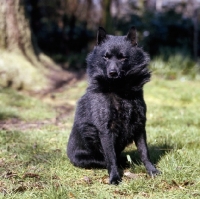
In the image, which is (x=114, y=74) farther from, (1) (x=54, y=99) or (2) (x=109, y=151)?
(1) (x=54, y=99)

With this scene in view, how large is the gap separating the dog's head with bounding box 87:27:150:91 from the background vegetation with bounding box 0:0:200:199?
0.91m

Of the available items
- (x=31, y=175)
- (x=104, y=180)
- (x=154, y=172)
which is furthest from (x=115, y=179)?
(x=31, y=175)

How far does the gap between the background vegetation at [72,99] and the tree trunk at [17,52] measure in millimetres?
22

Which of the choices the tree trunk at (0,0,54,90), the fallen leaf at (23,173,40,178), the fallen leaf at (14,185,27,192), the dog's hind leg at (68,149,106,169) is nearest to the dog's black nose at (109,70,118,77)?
the dog's hind leg at (68,149,106,169)

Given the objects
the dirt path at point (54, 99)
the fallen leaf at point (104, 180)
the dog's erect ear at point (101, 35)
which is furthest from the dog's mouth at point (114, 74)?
the dirt path at point (54, 99)

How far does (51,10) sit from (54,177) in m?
11.6

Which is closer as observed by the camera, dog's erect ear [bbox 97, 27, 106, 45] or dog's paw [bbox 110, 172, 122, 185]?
dog's paw [bbox 110, 172, 122, 185]

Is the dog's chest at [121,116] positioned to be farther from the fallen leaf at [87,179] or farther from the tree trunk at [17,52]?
the tree trunk at [17,52]

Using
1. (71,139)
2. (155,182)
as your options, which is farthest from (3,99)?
(155,182)

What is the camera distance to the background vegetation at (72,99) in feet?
11.1

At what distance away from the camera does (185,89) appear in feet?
29.0

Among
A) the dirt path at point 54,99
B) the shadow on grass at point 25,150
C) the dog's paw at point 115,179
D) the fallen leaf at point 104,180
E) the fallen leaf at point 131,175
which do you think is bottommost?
the dirt path at point 54,99

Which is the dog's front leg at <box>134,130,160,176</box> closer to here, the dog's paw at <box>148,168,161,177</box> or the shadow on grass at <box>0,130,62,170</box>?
the dog's paw at <box>148,168,161,177</box>

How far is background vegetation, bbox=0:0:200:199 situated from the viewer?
3.39 metres
